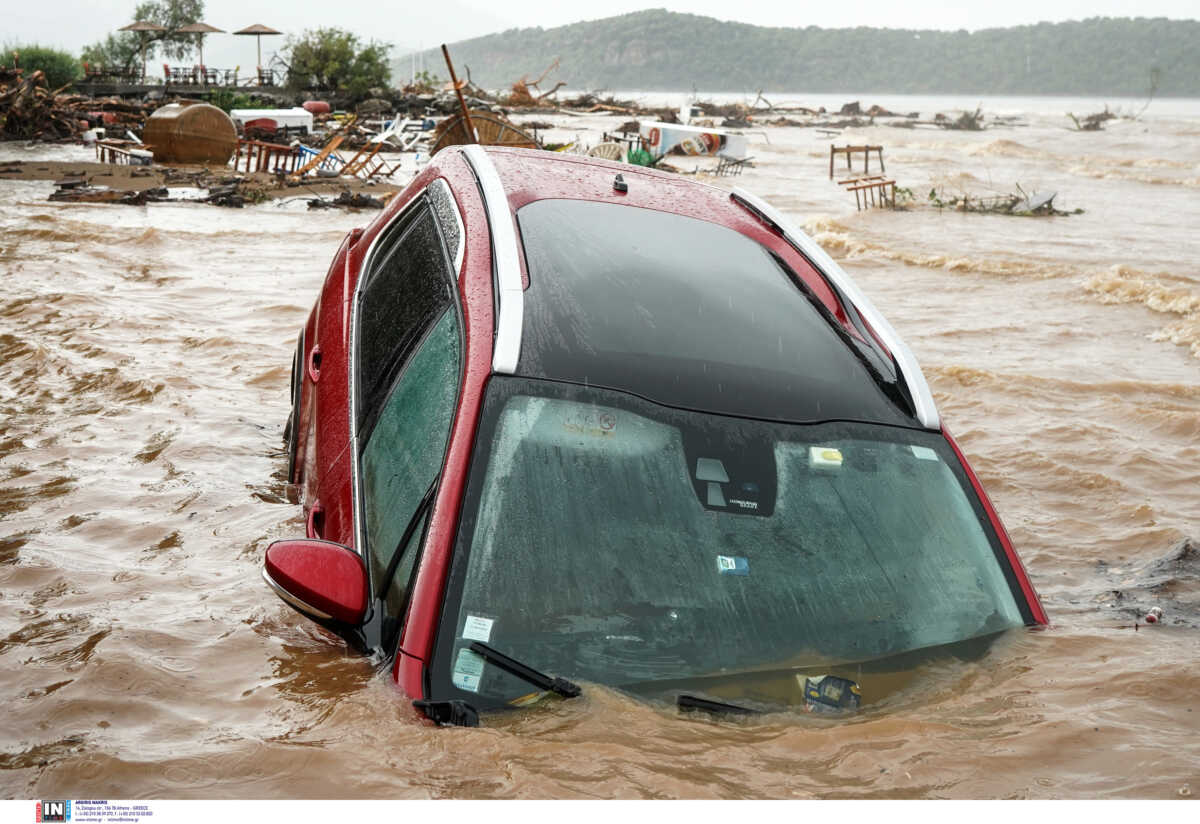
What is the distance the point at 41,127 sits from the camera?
30828mm

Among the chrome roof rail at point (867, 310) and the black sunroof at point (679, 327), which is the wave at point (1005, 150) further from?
the black sunroof at point (679, 327)

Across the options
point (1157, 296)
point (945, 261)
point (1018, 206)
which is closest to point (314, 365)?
point (1157, 296)

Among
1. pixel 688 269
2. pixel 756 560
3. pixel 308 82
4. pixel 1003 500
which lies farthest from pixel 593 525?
pixel 308 82

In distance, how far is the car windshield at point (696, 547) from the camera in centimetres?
279

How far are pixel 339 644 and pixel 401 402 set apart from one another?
0.75m

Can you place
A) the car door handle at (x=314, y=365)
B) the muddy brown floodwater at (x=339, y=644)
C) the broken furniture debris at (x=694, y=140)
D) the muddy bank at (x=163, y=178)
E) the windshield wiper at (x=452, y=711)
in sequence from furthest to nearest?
the broken furniture debris at (x=694, y=140) → the muddy bank at (x=163, y=178) → the car door handle at (x=314, y=365) → the muddy brown floodwater at (x=339, y=644) → the windshield wiper at (x=452, y=711)

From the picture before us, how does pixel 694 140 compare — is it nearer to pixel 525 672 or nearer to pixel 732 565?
pixel 732 565

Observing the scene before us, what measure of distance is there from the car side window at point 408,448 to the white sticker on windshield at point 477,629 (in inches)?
8.9

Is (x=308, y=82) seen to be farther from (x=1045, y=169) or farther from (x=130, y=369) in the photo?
(x=130, y=369)

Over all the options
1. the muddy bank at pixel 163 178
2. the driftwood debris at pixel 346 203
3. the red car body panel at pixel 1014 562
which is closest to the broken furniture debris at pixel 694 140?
the muddy bank at pixel 163 178

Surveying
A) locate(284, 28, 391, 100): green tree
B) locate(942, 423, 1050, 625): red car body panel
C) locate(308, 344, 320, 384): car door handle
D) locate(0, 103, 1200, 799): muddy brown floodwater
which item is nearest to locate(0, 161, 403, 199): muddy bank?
locate(0, 103, 1200, 799): muddy brown floodwater

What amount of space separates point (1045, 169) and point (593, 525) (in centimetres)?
3939

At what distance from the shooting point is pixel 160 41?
253 ft

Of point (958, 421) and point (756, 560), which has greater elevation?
point (756, 560)
